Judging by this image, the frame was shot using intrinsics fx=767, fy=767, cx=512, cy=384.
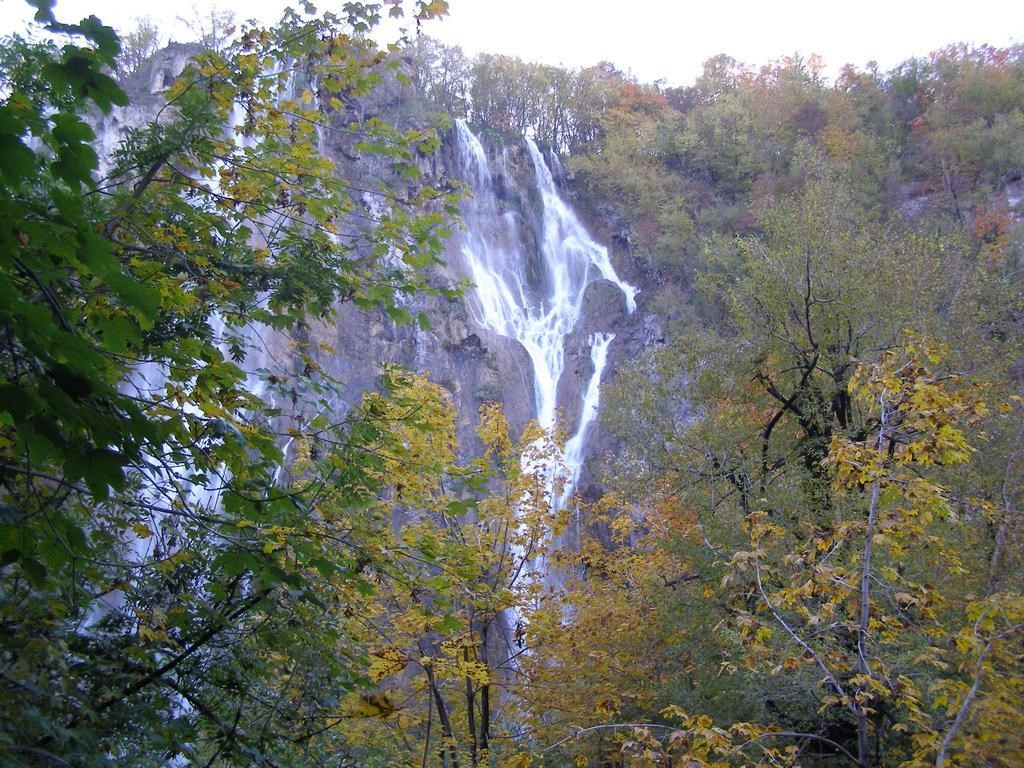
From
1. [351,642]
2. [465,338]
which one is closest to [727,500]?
[351,642]

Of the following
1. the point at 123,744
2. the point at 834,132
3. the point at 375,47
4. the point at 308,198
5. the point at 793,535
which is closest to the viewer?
the point at 123,744

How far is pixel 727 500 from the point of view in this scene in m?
9.87

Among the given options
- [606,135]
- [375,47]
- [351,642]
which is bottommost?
[351,642]

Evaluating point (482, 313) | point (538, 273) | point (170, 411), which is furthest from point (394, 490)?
point (538, 273)

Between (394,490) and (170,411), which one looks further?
(394,490)

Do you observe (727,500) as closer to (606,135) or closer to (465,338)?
(465,338)

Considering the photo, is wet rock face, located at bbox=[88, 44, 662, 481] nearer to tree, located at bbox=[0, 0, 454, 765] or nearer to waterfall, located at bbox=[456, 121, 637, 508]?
waterfall, located at bbox=[456, 121, 637, 508]

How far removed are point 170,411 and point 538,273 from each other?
31550 millimetres

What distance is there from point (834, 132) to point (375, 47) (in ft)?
115

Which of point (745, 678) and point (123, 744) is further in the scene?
point (745, 678)

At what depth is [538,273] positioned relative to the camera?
34.0m

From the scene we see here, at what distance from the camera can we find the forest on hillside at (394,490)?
2.71 meters

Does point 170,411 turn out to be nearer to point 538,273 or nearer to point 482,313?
point 482,313

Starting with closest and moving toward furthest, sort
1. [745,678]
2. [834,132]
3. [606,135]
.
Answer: [745,678] < [834,132] < [606,135]
